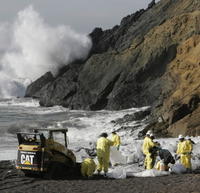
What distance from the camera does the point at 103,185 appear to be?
1274 cm

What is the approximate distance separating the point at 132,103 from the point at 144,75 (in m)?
3.31

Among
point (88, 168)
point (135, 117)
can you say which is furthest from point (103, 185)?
point (135, 117)

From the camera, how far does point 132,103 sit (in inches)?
1994

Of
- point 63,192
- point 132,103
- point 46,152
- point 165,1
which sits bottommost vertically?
point 63,192

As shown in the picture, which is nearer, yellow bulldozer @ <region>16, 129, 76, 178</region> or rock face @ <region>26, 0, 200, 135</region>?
yellow bulldozer @ <region>16, 129, 76, 178</region>

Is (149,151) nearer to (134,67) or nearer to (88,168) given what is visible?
(88,168)

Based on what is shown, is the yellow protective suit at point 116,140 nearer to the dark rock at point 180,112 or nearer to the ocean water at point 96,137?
the ocean water at point 96,137

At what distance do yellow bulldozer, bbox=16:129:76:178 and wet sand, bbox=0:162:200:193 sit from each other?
1.20ft

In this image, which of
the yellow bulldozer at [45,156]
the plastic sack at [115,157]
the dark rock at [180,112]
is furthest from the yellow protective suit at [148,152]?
the dark rock at [180,112]

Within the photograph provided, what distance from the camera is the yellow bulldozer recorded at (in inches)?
523

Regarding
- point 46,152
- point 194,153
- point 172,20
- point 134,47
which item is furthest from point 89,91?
point 46,152

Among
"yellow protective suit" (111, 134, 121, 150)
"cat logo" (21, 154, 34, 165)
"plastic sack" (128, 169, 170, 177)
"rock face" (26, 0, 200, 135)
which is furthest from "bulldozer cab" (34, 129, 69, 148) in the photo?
"rock face" (26, 0, 200, 135)

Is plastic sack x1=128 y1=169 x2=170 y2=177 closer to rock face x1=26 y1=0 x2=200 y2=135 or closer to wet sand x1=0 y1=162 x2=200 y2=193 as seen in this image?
wet sand x1=0 y1=162 x2=200 y2=193

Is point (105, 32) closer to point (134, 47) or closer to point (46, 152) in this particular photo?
point (134, 47)
